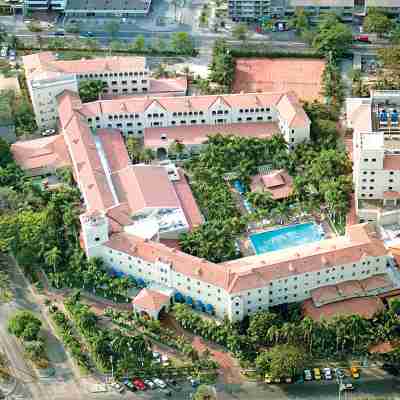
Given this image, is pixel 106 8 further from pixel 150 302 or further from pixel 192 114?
pixel 150 302

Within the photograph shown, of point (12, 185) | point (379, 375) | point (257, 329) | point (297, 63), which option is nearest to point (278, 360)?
point (257, 329)

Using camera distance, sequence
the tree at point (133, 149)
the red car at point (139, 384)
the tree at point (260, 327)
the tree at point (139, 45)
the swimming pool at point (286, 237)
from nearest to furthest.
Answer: the red car at point (139, 384), the tree at point (260, 327), the swimming pool at point (286, 237), the tree at point (133, 149), the tree at point (139, 45)

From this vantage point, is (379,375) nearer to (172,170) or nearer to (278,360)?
(278,360)

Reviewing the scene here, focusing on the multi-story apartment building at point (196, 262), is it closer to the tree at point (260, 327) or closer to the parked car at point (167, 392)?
the tree at point (260, 327)

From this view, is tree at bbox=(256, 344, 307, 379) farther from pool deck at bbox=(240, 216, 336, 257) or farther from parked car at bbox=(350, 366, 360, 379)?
pool deck at bbox=(240, 216, 336, 257)

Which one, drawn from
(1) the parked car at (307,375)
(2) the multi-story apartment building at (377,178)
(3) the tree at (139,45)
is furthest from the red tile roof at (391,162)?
(3) the tree at (139,45)

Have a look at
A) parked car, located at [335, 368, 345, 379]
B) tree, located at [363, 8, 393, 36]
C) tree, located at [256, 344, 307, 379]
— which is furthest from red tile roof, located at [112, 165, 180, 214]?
tree, located at [363, 8, 393, 36]
